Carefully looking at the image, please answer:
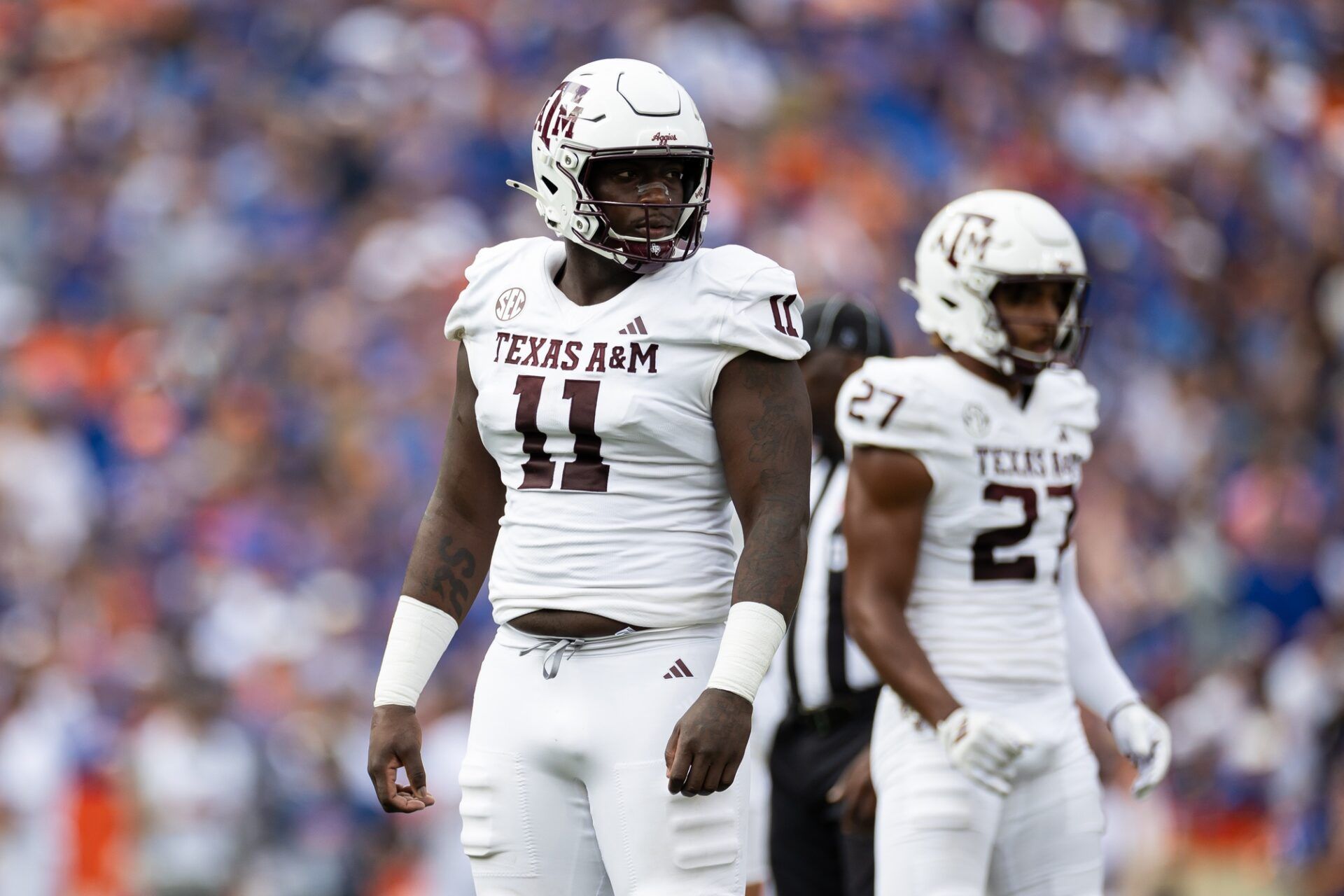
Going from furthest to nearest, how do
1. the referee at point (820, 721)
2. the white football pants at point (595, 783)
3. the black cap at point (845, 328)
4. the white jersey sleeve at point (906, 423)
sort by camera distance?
the black cap at point (845, 328)
the referee at point (820, 721)
the white jersey sleeve at point (906, 423)
the white football pants at point (595, 783)

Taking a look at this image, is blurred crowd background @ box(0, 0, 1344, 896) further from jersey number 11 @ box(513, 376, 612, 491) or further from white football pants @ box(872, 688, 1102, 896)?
jersey number 11 @ box(513, 376, 612, 491)

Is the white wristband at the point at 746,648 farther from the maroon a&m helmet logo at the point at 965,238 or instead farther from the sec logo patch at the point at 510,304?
the maroon a&m helmet logo at the point at 965,238

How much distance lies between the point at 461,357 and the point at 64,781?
5.56m

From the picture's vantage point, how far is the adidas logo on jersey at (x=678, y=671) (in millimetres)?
3439

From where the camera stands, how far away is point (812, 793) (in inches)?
211

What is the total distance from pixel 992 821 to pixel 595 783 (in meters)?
1.31

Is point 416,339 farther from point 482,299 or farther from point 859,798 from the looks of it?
point 482,299

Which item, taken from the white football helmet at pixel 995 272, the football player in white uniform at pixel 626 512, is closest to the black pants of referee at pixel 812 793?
the white football helmet at pixel 995 272

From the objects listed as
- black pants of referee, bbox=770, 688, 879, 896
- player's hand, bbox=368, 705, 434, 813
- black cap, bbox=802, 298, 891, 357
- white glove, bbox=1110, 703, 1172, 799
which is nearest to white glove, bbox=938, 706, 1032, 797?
white glove, bbox=1110, 703, 1172, 799

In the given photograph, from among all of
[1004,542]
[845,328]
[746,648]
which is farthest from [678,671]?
[845,328]

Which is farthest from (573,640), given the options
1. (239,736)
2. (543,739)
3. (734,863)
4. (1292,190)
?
(1292,190)

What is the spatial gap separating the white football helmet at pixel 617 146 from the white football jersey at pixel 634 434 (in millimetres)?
67

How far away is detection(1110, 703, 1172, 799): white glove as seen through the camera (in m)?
4.70

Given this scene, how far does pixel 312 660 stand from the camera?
9.21 meters
